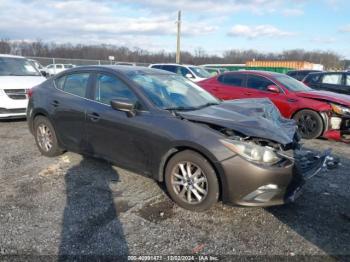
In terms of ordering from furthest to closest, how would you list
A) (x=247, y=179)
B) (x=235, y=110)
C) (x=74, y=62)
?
(x=74, y=62), (x=235, y=110), (x=247, y=179)

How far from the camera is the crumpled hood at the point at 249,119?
138 inches

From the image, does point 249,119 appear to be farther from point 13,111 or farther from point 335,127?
point 13,111

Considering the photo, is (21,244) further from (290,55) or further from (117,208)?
(290,55)

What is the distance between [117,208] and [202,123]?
1388mm

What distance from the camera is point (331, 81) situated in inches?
438

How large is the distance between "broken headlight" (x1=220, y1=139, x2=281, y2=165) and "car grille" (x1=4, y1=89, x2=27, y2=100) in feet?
21.9

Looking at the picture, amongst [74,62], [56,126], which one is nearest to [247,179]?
[56,126]

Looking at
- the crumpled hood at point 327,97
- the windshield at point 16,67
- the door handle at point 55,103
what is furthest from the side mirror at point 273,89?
the windshield at point 16,67

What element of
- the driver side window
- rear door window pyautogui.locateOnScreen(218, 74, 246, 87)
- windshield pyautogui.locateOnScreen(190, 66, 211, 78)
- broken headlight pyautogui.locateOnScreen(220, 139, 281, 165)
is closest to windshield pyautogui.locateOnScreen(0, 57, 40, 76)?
rear door window pyautogui.locateOnScreen(218, 74, 246, 87)

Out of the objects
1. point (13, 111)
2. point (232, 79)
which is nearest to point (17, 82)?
point (13, 111)

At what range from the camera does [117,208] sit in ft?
12.1

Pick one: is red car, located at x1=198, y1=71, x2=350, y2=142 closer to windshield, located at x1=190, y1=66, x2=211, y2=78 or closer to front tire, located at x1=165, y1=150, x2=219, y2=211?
front tire, located at x1=165, y1=150, x2=219, y2=211

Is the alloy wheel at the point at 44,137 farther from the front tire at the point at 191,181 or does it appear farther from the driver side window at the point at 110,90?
the front tire at the point at 191,181

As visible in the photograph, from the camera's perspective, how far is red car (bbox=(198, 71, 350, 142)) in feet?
22.8
